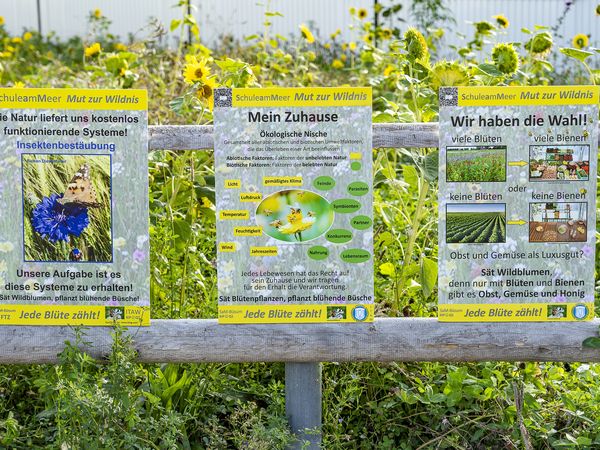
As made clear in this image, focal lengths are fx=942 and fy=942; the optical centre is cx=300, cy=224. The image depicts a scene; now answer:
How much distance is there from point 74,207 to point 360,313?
88cm

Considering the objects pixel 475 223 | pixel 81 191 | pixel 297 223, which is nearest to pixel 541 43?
pixel 475 223

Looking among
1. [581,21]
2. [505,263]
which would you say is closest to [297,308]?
[505,263]

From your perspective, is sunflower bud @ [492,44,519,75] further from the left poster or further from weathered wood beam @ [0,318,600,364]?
the left poster

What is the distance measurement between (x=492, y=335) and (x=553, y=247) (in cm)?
31

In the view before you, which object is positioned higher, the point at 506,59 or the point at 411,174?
the point at 506,59

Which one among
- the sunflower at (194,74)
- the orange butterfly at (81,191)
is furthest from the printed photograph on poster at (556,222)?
the orange butterfly at (81,191)

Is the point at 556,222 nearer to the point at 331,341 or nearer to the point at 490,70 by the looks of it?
the point at 490,70

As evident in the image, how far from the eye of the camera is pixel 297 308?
2.73m

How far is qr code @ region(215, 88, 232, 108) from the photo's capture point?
268 cm

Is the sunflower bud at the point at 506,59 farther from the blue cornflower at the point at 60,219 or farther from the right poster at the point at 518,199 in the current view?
the blue cornflower at the point at 60,219

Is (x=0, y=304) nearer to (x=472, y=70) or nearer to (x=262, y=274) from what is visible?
(x=262, y=274)

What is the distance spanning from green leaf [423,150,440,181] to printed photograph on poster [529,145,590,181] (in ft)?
0.89

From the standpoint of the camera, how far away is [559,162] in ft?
A: 8.79

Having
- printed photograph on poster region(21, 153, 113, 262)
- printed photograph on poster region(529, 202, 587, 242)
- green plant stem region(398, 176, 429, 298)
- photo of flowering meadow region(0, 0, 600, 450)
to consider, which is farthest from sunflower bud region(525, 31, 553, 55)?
printed photograph on poster region(21, 153, 113, 262)
